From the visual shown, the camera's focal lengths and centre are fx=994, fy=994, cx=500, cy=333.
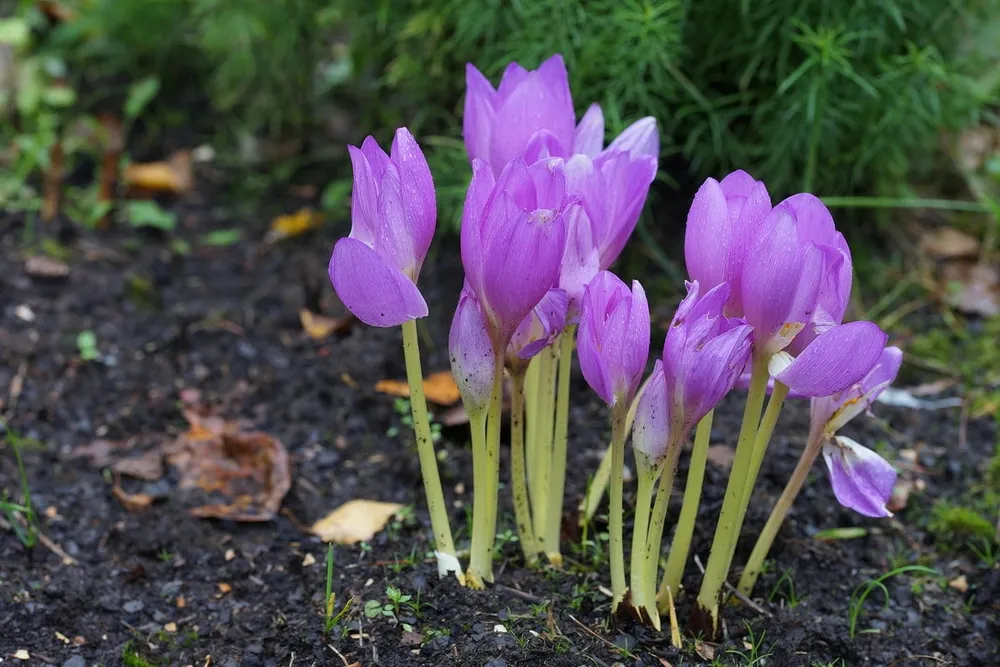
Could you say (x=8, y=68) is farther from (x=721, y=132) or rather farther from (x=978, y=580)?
(x=978, y=580)

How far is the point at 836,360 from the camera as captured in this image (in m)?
1.25

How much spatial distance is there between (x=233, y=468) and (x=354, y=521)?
1.26ft

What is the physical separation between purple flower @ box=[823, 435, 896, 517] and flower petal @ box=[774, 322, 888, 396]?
0.22 meters

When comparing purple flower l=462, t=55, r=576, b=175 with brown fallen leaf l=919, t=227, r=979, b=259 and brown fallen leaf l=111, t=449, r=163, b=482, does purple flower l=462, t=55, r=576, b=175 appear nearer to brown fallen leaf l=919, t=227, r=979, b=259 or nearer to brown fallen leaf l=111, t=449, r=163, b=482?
brown fallen leaf l=111, t=449, r=163, b=482

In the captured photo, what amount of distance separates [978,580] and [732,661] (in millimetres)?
683

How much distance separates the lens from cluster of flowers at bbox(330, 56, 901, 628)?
4.17 feet

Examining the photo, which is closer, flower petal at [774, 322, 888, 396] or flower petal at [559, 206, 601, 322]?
flower petal at [774, 322, 888, 396]

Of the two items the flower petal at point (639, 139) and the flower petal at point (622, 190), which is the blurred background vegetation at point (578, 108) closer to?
the flower petal at point (639, 139)

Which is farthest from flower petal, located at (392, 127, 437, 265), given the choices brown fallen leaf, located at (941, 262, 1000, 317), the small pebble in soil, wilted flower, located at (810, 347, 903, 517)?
brown fallen leaf, located at (941, 262, 1000, 317)

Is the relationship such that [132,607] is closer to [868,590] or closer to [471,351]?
[471,351]

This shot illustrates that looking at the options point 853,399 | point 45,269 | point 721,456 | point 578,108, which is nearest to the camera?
point 853,399

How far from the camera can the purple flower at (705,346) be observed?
1.26 metres

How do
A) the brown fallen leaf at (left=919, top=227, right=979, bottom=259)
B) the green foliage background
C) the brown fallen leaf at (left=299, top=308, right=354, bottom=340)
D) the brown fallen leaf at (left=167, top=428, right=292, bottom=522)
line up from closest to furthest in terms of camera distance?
the brown fallen leaf at (left=167, top=428, right=292, bottom=522), the green foliage background, the brown fallen leaf at (left=299, top=308, right=354, bottom=340), the brown fallen leaf at (left=919, top=227, right=979, bottom=259)

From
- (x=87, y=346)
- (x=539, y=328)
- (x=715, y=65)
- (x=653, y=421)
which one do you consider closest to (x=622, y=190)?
(x=539, y=328)
